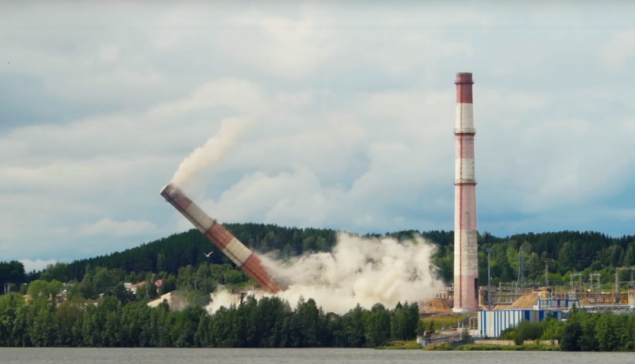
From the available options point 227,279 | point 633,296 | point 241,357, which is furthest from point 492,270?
point 241,357

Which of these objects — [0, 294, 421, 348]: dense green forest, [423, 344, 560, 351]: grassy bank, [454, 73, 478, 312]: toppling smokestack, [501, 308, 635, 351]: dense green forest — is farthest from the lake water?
[454, 73, 478, 312]: toppling smokestack

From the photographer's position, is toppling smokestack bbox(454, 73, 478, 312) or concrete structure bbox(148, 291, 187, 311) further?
concrete structure bbox(148, 291, 187, 311)

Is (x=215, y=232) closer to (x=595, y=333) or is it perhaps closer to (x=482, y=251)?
(x=595, y=333)

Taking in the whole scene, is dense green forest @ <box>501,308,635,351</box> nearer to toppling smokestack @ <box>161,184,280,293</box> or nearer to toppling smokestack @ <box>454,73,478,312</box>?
toppling smokestack @ <box>454,73,478,312</box>

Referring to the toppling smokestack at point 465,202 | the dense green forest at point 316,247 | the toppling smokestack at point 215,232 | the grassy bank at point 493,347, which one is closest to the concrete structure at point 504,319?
the grassy bank at point 493,347

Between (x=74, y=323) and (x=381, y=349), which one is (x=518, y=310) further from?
(x=74, y=323)

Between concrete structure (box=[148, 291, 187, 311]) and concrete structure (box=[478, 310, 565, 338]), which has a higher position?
concrete structure (box=[148, 291, 187, 311])

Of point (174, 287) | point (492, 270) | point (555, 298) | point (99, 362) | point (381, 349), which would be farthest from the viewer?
point (492, 270)
